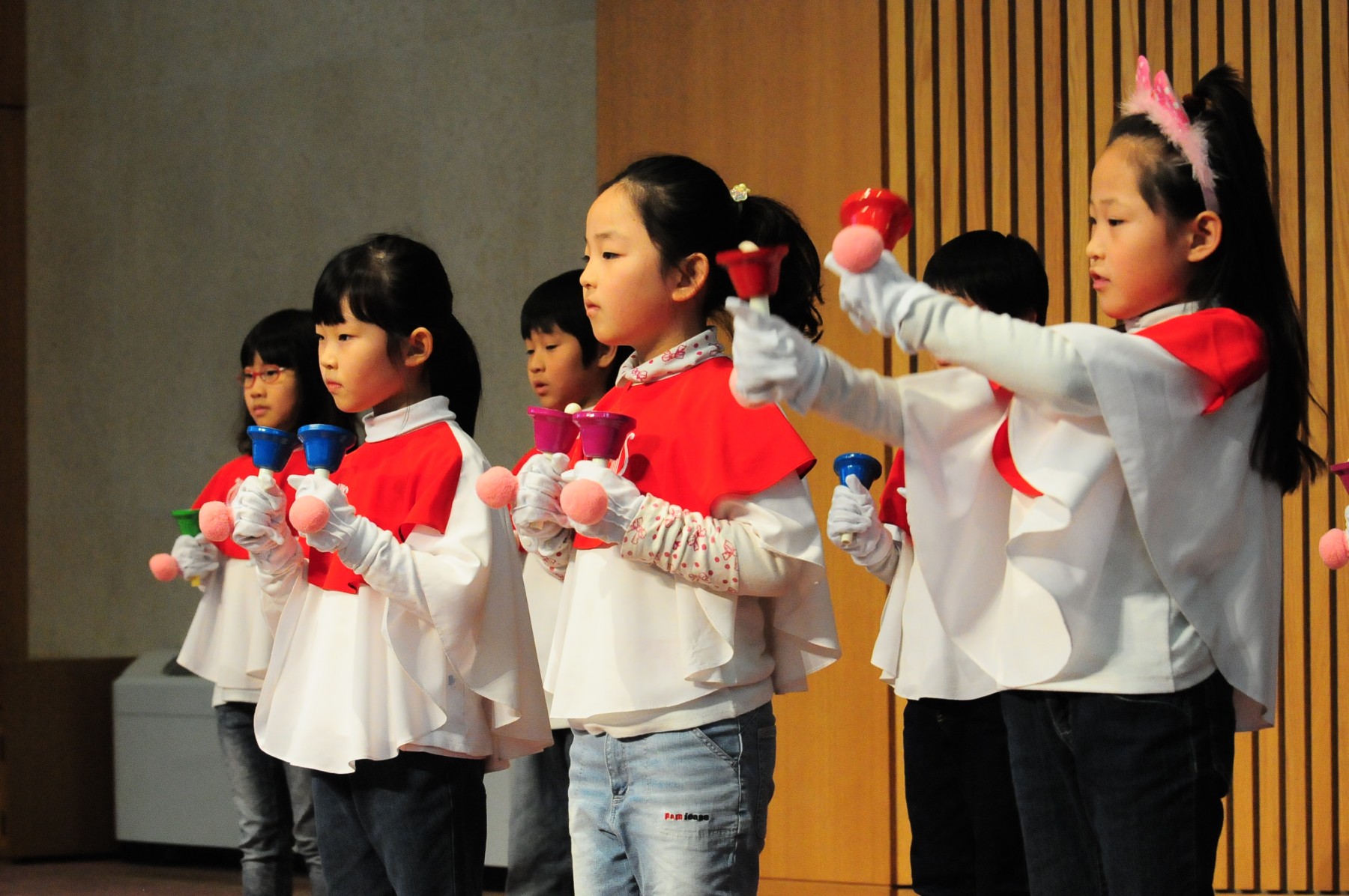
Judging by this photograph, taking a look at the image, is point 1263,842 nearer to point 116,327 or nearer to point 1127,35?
point 1127,35

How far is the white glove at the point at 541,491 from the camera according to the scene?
174 centimetres

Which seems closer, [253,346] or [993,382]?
[993,382]

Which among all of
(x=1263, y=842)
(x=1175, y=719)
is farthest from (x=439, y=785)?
(x=1263, y=842)

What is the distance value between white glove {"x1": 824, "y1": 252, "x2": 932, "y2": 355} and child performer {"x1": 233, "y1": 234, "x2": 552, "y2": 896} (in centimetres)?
87

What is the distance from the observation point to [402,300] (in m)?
2.29

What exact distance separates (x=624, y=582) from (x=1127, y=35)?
2777mm

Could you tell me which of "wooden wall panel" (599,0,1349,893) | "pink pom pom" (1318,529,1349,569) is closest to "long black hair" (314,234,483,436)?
"pink pom pom" (1318,529,1349,569)

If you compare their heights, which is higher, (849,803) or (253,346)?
(253,346)

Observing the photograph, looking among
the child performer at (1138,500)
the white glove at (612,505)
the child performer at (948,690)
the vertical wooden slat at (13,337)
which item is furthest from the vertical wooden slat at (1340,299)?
the vertical wooden slat at (13,337)

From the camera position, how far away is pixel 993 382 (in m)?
1.54

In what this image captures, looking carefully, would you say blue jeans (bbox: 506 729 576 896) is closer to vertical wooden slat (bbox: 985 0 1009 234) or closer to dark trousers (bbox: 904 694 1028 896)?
dark trousers (bbox: 904 694 1028 896)

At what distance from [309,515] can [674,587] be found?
1.67 feet

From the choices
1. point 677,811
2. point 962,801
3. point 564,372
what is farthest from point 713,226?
point 962,801

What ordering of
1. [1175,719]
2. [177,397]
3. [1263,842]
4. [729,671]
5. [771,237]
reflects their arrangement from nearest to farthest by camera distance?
[1175,719], [729,671], [771,237], [1263,842], [177,397]
